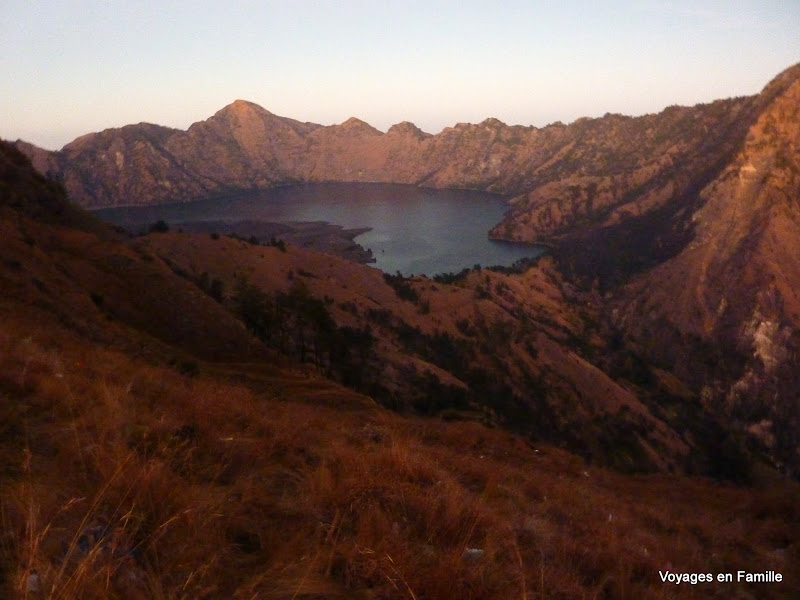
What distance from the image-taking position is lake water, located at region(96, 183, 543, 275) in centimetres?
10569

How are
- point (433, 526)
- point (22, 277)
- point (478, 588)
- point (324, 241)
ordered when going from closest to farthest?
point (478, 588) → point (433, 526) → point (22, 277) → point (324, 241)

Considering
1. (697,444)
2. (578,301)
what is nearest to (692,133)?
(578,301)

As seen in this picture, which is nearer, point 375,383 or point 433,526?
point 433,526

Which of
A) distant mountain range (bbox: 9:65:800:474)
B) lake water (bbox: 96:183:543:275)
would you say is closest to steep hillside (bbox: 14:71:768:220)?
distant mountain range (bbox: 9:65:800:474)

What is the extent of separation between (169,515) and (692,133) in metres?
156

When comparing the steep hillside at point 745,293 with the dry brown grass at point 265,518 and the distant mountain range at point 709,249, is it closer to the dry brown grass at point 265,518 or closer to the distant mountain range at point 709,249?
the distant mountain range at point 709,249

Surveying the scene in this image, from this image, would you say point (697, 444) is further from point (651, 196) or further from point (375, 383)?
point (651, 196)

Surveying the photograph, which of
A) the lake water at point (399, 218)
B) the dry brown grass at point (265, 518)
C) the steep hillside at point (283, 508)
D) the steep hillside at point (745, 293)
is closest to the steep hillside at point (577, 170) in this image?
the lake water at point (399, 218)

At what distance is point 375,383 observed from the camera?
76.1ft

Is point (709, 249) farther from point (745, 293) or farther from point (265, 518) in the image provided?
point (265, 518)

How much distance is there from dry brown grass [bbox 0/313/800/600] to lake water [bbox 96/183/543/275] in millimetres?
86241

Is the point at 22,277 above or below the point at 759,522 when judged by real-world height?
above

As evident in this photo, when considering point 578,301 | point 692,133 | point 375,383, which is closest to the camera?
point 375,383

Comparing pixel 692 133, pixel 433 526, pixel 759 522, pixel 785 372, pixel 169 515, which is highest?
pixel 692 133
